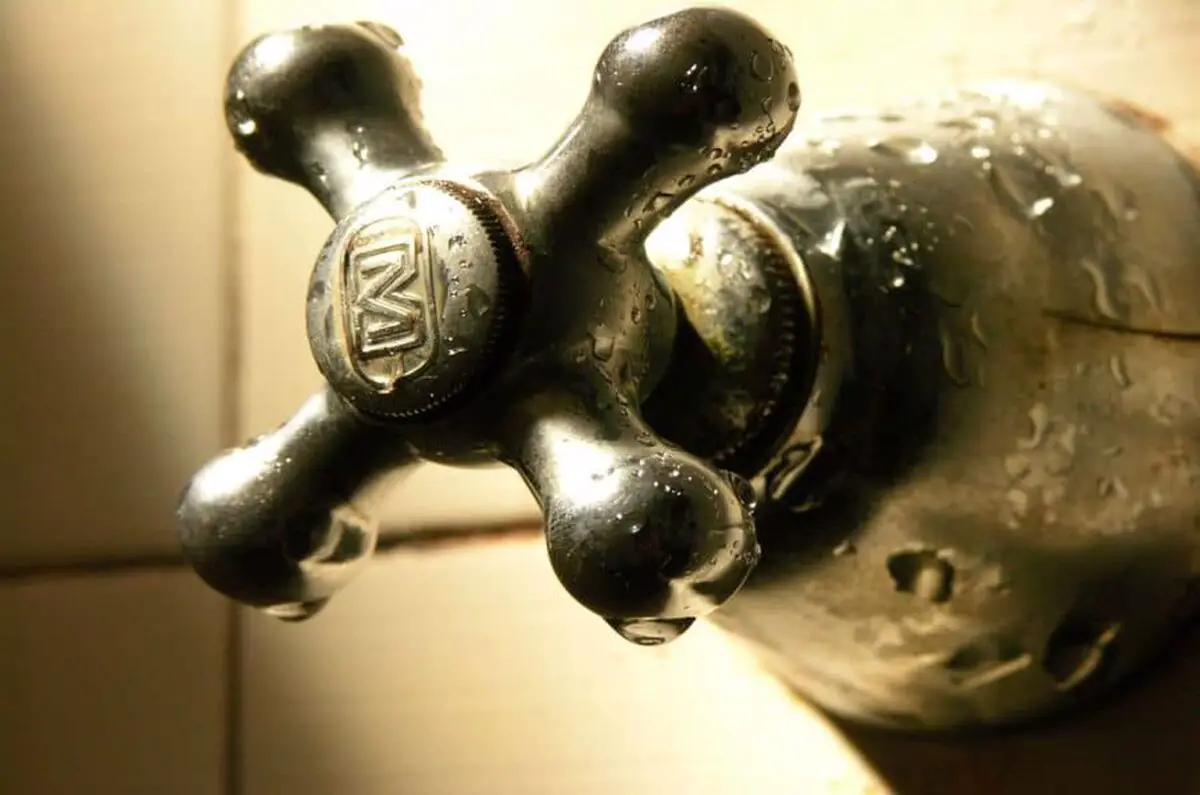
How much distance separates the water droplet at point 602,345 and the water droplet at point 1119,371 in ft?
0.40

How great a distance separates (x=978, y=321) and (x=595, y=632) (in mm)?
174

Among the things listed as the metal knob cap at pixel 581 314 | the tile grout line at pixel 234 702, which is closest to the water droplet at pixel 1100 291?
the metal knob cap at pixel 581 314

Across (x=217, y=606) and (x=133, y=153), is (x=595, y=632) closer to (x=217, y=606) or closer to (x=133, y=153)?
(x=217, y=606)

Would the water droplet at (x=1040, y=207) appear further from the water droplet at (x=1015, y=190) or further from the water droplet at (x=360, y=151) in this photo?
the water droplet at (x=360, y=151)

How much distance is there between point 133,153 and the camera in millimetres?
498

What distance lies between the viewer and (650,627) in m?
0.22

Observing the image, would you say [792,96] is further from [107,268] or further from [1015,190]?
[107,268]

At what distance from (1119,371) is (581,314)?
0.13m

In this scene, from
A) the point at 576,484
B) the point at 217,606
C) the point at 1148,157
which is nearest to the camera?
the point at 576,484

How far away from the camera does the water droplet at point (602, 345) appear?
8.8 inches

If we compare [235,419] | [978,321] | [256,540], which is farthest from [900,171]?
[235,419]

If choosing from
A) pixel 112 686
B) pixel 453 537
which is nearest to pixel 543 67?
pixel 453 537

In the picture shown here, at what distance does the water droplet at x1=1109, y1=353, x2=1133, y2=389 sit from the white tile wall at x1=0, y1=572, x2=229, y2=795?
0.30m

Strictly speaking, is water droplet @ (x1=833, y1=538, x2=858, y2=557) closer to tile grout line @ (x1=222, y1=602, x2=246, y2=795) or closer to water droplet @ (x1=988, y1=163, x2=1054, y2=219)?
water droplet @ (x1=988, y1=163, x2=1054, y2=219)
